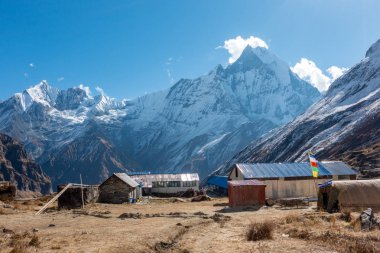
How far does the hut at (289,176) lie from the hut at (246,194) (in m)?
12.9

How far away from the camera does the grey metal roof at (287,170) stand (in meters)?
66.3

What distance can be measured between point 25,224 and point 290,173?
44.3 meters

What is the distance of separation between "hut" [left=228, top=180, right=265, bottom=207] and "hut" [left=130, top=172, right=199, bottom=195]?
57613 mm

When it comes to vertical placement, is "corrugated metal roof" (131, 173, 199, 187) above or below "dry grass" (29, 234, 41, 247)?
above

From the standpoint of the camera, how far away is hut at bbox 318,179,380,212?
3522 cm

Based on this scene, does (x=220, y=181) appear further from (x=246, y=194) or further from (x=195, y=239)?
(x=195, y=239)

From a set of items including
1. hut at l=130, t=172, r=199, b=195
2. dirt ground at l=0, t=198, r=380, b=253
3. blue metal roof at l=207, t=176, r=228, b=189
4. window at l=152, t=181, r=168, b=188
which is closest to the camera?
dirt ground at l=0, t=198, r=380, b=253

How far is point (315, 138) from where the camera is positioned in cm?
19750

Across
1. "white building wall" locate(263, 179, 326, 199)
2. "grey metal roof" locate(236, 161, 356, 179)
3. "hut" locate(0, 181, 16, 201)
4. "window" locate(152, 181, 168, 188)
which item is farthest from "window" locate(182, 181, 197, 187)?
"hut" locate(0, 181, 16, 201)

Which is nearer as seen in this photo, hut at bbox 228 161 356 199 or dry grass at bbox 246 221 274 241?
dry grass at bbox 246 221 274 241

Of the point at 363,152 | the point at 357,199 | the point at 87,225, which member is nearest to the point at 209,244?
the point at 87,225

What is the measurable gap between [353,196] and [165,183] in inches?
3071

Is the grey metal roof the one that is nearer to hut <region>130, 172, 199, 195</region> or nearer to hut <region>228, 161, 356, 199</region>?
hut <region>228, 161, 356, 199</region>

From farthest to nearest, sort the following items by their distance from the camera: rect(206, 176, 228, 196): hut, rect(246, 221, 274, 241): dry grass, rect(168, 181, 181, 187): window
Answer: rect(168, 181, 181, 187): window, rect(206, 176, 228, 196): hut, rect(246, 221, 274, 241): dry grass
